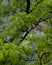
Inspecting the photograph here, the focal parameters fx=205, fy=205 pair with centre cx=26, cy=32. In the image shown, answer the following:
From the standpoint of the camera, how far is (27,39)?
3699mm

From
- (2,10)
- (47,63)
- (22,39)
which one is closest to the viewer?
(22,39)

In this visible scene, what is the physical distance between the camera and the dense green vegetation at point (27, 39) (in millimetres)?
2885

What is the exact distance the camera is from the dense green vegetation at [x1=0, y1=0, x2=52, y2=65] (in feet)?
9.46

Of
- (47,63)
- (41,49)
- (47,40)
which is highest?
(47,40)

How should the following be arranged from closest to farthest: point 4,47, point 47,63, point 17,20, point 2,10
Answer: point 4,47, point 17,20, point 47,63, point 2,10

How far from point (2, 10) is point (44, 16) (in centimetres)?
107

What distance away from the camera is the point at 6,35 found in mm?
3516

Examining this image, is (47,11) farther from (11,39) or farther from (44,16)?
(11,39)

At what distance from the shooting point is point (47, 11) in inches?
146

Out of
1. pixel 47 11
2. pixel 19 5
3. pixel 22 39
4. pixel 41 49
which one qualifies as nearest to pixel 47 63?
pixel 41 49

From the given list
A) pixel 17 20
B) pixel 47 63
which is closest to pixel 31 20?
pixel 17 20

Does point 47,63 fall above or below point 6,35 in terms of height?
below

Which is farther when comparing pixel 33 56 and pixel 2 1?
pixel 2 1

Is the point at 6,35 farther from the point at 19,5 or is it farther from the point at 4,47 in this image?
the point at 19,5
